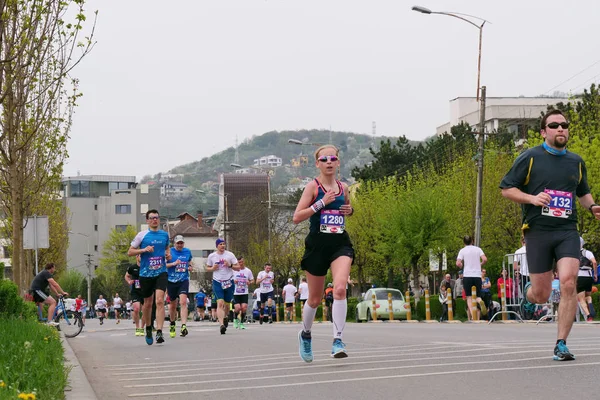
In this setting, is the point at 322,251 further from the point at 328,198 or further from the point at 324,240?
the point at 328,198

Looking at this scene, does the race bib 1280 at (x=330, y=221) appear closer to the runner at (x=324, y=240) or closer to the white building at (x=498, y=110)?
the runner at (x=324, y=240)

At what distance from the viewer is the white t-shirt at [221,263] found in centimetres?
2312

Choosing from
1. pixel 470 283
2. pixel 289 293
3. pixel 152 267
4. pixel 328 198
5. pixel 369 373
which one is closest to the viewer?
pixel 369 373

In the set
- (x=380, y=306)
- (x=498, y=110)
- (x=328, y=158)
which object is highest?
(x=498, y=110)

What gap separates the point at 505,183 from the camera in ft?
34.0

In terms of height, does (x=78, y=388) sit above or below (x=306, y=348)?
below

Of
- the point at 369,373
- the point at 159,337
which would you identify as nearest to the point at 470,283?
the point at 159,337

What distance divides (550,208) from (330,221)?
86.2 inches

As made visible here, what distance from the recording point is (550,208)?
10.1 m

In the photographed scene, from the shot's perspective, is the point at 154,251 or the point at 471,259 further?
the point at 471,259

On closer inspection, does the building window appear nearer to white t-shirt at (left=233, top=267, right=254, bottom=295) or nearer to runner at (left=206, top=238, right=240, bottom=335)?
white t-shirt at (left=233, top=267, right=254, bottom=295)

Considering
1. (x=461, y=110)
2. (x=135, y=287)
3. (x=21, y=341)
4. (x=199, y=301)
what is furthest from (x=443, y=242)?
(x=461, y=110)

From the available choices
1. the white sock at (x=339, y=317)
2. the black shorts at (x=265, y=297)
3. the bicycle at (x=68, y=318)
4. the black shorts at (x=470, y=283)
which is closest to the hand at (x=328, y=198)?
the white sock at (x=339, y=317)

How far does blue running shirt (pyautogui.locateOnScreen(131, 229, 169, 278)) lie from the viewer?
17.9m
